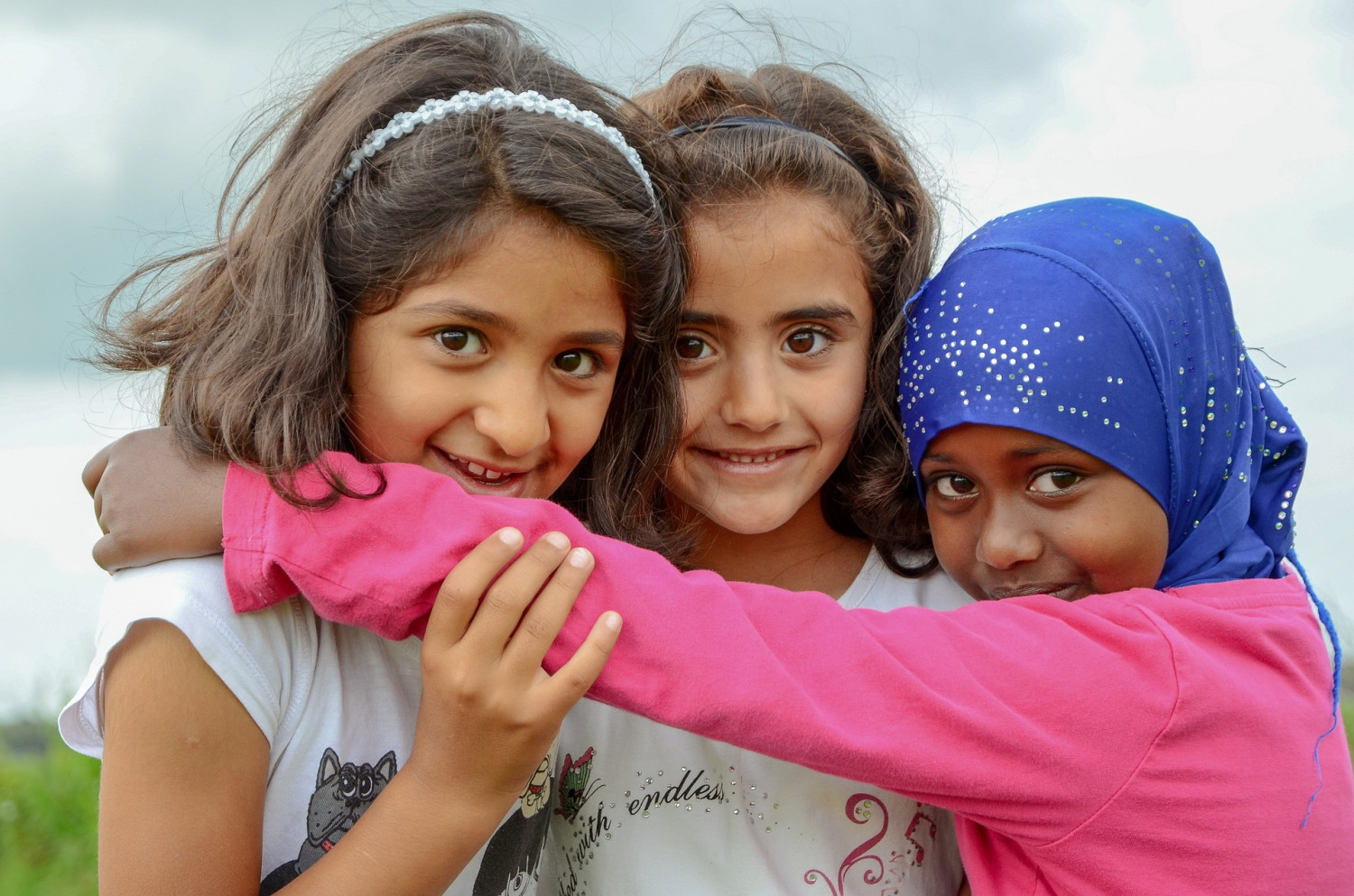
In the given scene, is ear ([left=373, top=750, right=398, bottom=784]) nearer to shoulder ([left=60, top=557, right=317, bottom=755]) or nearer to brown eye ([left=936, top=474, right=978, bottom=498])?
shoulder ([left=60, top=557, right=317, bottom=755])

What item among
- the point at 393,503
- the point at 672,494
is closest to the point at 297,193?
the point at 393,503

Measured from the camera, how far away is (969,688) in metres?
1.64

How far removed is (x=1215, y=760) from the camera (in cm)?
165

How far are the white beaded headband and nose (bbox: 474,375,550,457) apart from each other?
0.45 metres

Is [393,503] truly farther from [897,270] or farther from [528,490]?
[897,270]

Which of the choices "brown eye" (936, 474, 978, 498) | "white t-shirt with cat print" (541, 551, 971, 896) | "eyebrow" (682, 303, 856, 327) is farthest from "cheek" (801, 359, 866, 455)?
"white t-shirt with cat print" (541, 551, 971, 896)

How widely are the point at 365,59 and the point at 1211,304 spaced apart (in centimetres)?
154

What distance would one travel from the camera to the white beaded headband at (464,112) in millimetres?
1854

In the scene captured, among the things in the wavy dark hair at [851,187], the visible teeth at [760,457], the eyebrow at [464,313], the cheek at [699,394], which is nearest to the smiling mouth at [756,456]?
the visible teeth at [760,457]

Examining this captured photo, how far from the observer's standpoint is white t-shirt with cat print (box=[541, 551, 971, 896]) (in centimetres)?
203

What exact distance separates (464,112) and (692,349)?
0.60 meters

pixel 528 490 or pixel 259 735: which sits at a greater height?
pixel 528 490

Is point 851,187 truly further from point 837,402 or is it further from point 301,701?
point 301,701

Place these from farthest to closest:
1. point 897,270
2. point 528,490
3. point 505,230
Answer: point 897,270 → point 528,490 → point 505,230
